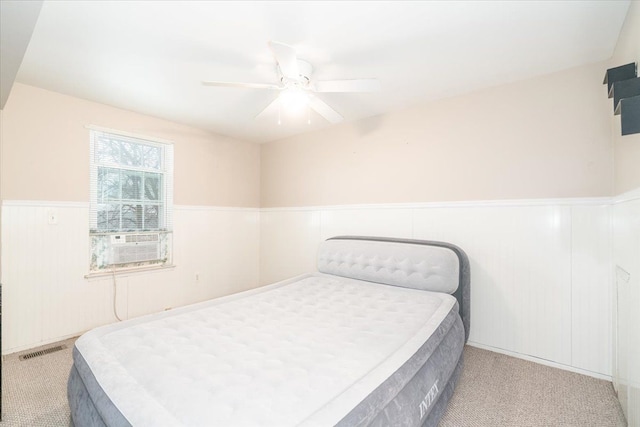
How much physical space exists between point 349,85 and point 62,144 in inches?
116

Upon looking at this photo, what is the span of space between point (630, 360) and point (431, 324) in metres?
1.04

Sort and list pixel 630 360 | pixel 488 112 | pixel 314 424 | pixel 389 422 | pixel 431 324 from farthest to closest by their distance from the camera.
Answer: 1. pixel 488 112
2. pixel 431 324
3. pixel 630 360
4. pixel 389 422
5. pixel 314 424

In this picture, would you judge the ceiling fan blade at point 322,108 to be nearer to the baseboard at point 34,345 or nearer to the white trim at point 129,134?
the white trim at point 129,134

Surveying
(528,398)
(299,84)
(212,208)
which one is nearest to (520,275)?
(528,398)

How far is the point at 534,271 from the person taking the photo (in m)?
2.43

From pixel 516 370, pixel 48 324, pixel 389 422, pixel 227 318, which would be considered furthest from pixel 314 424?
pixel 48 324

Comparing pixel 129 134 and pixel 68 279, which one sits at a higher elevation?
pixel 129 134

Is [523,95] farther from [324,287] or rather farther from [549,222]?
[324,287]

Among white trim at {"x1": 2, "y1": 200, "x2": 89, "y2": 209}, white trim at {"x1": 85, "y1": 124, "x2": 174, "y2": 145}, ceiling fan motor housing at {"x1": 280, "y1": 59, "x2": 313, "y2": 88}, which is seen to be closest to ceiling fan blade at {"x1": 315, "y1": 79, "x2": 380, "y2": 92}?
ceiling fan motor housing at {"x1": 280, "y1": 59, "x2": 313, "y2": 88}

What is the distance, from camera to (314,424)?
3.10 ft

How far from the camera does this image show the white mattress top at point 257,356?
103cm

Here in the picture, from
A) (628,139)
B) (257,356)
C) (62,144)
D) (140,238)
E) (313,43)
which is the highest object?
(313,43)

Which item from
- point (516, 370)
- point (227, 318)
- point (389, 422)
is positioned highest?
point (227, 318)

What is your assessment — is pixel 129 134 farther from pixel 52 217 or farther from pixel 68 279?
pixel 68 279
